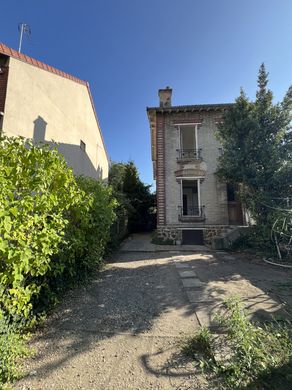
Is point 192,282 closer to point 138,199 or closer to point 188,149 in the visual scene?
point 188,149

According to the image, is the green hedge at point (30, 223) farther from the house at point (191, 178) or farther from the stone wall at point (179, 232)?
the house at point (191, 178)

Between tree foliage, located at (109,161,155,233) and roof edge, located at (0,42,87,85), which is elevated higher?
roof edge, located at (0,42,87,85)

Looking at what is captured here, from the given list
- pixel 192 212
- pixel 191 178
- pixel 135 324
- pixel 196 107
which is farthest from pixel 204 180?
pixel 135 324

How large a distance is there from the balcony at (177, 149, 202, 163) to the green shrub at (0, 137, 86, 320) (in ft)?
30.2

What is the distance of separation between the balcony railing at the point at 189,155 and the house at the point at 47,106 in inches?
212

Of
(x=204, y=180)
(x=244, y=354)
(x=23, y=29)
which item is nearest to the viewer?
(x=244, y=354)

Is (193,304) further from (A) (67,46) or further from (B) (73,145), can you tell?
(A) (67,46)

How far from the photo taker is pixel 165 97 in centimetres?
1287

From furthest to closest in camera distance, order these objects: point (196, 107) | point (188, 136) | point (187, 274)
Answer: point (188, 136) < point (196, 107) < point (187, 274)

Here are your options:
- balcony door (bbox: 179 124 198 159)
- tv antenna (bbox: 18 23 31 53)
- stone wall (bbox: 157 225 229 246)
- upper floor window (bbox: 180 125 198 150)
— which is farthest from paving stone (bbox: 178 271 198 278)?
tv antenna (bbox: 18 23 31 53)

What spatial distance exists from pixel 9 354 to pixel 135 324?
163cm

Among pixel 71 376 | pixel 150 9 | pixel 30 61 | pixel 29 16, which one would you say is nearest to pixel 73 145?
pixel 30 61

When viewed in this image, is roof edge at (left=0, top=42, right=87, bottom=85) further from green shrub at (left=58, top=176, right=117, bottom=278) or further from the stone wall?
the stone wall

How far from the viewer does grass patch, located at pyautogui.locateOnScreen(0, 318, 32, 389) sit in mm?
2021
